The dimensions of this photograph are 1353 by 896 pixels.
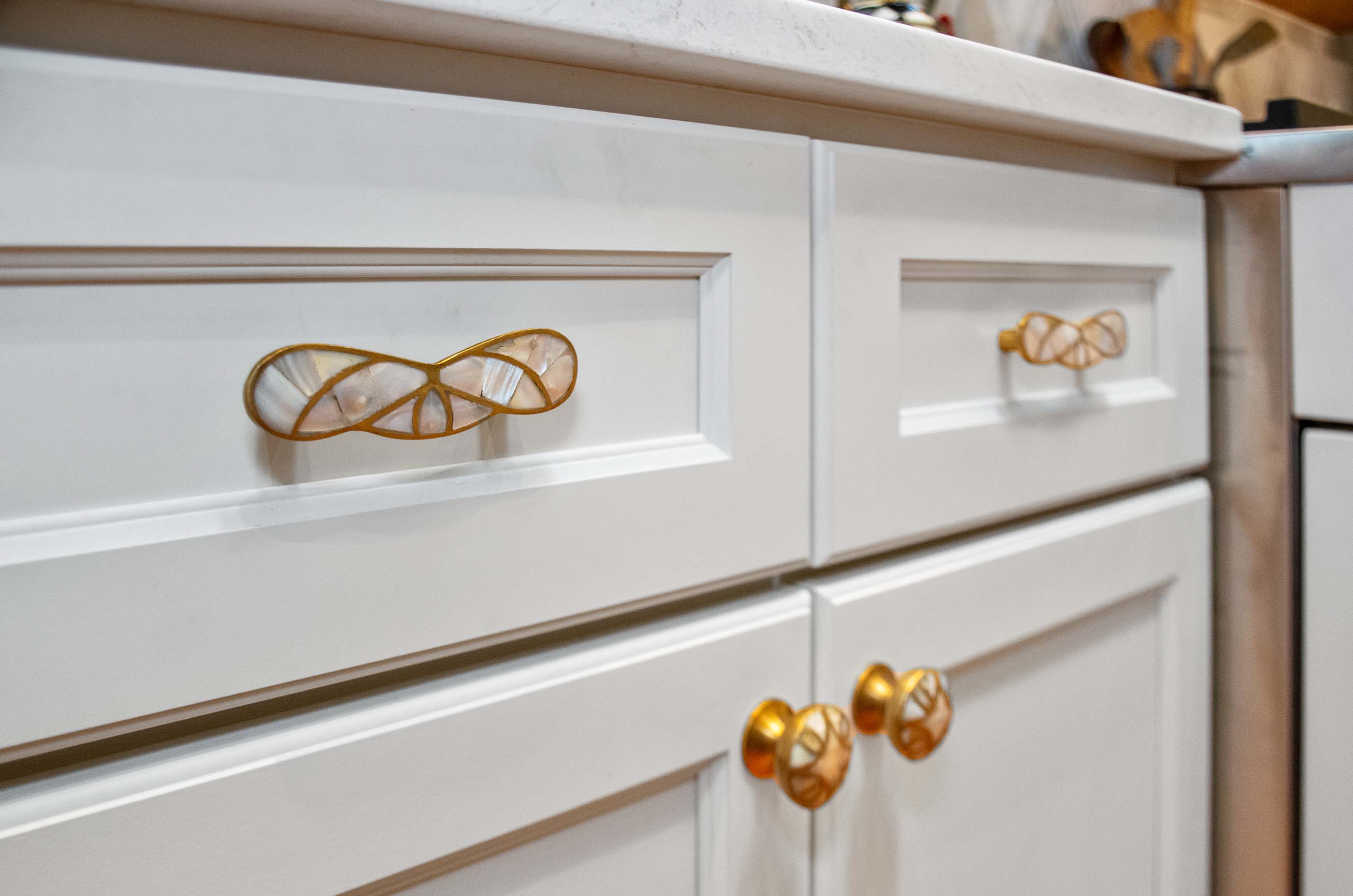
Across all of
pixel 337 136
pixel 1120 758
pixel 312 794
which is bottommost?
pixel 1120 758

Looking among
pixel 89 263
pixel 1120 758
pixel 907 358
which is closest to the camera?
pixel 89 263

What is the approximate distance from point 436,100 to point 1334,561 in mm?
632

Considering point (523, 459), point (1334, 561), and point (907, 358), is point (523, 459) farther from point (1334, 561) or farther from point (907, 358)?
point (1334, 561)

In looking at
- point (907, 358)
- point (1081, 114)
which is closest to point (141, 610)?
point (907, 358)

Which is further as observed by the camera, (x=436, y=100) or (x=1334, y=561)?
(x=1334, y=561)

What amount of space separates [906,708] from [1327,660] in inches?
15.2

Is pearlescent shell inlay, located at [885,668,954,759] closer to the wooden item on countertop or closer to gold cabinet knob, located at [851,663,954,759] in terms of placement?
gold cabinet knob, located at [851,663,954,759]

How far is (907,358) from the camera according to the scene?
0.45 meters

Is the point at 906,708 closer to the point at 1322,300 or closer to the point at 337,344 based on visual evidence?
the point at 337,344

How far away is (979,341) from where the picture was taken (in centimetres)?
48

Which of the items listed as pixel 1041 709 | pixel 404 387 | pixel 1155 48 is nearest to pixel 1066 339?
pixel 1041 709

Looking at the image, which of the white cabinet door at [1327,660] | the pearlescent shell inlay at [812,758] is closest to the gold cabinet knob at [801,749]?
the pearlescent shell inlay at [812,758]

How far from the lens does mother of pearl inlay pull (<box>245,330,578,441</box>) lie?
262 mm

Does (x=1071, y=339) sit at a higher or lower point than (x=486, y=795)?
higher
